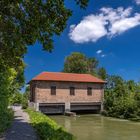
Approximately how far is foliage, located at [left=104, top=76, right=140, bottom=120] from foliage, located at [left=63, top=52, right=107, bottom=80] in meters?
20.8

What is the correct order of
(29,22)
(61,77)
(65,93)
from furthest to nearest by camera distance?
1. (61,77)
2. (65,93)
3. (29,22)

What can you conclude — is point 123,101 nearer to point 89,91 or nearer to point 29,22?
point 89,91

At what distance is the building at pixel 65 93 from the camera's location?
39.4m

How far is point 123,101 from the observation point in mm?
38469

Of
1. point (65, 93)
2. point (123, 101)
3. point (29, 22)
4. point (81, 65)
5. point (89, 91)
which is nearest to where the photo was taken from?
point (29, 22)

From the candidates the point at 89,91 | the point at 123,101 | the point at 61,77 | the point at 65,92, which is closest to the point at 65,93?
the point at 65,92

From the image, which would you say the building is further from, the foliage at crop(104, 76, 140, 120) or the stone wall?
the foliage at crop(104, 76, 140, 120)

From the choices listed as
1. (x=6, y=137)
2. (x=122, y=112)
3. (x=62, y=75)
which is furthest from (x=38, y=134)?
(x=62, y=75)

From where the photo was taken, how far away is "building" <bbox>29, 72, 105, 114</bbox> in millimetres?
39406

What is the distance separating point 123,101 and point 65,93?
7.90 metres

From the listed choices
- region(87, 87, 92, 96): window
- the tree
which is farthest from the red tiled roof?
the tree

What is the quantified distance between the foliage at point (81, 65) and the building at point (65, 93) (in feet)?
73.8

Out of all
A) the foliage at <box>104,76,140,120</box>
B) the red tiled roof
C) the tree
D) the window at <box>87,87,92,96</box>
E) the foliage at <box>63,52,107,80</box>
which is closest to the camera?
the tree

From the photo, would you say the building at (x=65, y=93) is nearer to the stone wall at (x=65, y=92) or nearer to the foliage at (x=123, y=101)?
the stone wall at (x=65, y=92)
